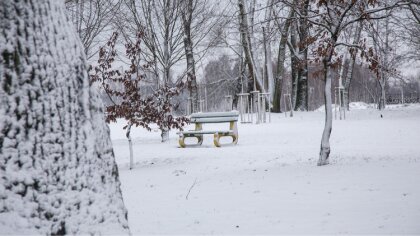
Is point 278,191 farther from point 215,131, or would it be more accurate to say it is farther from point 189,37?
point 189,37

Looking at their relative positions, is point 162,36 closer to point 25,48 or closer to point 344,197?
point 344,197

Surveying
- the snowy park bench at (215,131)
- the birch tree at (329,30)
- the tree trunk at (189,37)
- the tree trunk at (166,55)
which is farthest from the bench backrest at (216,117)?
the birch tree at (329,30)

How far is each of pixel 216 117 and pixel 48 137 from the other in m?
9.63

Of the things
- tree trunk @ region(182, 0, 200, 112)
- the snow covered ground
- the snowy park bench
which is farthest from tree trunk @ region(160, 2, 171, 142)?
the snow covered ground

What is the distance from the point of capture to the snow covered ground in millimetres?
Result: 3682

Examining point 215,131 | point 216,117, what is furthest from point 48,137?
point 216,117

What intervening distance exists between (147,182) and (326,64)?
357cm

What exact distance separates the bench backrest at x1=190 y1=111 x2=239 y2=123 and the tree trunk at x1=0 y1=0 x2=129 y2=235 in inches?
356

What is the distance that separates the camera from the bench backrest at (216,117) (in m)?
11.7

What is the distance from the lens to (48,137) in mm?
2480

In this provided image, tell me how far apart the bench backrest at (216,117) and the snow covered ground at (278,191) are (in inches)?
96.3

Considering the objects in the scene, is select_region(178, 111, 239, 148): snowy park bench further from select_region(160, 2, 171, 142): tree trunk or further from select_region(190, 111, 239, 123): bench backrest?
select_region(160, 2, 171, 142): tree trunk

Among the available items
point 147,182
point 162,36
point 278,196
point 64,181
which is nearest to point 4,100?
point 64,181

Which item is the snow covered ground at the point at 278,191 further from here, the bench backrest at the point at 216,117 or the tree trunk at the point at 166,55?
the tree trunk at the point at 166,55
